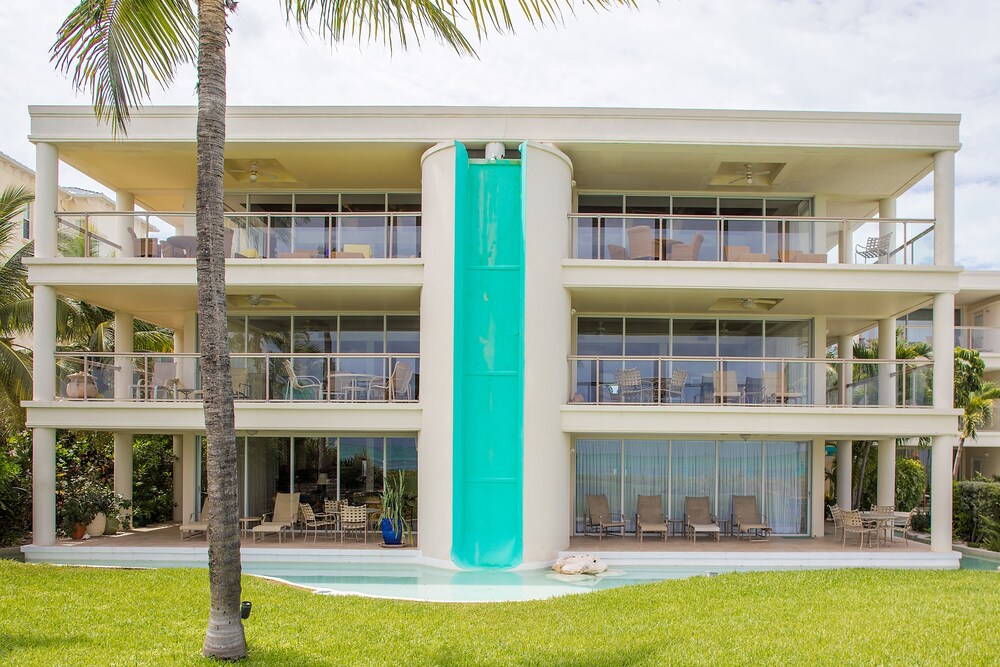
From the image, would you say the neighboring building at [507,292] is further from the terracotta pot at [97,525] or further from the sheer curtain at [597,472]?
the terracotta pot at [97,525]

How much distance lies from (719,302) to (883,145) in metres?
4.48

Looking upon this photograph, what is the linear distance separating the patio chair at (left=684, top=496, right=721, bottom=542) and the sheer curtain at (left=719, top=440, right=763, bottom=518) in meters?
0.50

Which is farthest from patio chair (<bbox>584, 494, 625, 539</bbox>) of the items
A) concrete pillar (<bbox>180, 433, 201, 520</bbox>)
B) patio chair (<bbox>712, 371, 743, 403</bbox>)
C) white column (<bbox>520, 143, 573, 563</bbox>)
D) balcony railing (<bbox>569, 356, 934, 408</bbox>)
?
concrete pillar (<bbox>180, 433, 201, 520</bbox>)

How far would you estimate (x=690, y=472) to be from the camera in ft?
59.9

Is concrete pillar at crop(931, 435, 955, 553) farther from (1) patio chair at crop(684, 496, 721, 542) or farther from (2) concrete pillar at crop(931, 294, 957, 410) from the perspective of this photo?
(1) patio chair at crop(684, 496, 721, 542)

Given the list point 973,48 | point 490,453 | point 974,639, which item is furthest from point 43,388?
point 973,48

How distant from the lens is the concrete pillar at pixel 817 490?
59.7 feet

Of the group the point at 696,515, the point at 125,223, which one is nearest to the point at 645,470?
the point at 696,515

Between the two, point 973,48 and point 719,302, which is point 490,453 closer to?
point 719,302

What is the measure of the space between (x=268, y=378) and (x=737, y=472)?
34.3ft

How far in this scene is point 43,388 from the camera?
16.2m

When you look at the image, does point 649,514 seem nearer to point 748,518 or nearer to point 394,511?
point 748,518

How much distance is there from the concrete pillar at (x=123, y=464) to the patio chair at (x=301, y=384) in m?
5.33

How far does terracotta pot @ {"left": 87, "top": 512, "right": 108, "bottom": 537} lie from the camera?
17156 millimetres
